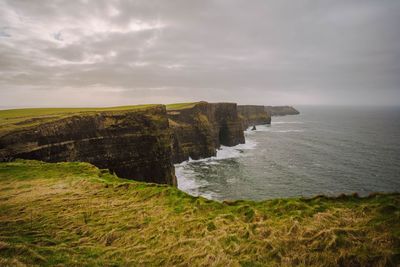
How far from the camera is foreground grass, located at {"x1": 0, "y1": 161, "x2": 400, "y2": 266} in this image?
836 centimetres

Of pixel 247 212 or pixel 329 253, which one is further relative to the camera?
pixel 247 212

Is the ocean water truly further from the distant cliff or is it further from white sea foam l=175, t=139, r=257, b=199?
the distant cliff

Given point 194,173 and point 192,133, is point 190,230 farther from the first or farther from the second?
point 192,133

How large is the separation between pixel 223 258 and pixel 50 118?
116 feet

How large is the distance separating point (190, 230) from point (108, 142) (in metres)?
30.8

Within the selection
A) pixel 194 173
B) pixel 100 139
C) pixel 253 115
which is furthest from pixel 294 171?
pixel 253 115

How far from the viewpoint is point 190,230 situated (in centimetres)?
1091

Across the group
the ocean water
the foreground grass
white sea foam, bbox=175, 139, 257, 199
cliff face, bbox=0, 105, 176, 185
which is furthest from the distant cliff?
the foreground grass

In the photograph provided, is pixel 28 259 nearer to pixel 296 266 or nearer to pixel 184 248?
pixel 184 248

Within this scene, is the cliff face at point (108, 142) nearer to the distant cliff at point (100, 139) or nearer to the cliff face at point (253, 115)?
the distant cliff at point (100, 139)

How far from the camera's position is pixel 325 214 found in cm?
1046

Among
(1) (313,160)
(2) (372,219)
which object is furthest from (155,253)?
(1) (313,160)

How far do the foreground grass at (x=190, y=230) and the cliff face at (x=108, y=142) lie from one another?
16.9m

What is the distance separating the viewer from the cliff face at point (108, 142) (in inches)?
1185
